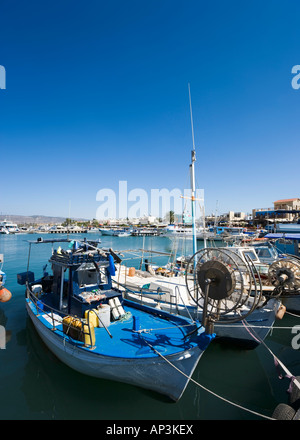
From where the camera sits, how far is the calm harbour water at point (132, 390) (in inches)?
287

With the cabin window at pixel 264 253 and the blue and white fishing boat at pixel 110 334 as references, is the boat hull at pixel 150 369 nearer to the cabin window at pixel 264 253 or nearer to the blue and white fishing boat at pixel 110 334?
the blue and white fishing boat at pixel 110 334

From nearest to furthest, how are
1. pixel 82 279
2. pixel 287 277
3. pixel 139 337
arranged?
pixel 139 337 < pixel 287 277 < pixel 82 279

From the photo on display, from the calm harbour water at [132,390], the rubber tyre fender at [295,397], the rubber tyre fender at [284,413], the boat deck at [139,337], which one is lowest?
the calm harbour water at [132,390]

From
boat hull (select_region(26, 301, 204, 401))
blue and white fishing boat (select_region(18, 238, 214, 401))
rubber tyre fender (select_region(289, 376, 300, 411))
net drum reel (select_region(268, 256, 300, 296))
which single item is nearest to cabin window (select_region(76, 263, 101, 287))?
blue and white fishing boat (select_region(18, 238, 214, 401))

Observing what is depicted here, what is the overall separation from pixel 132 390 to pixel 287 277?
8.64 m

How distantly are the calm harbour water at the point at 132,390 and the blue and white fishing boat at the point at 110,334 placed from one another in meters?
0.57

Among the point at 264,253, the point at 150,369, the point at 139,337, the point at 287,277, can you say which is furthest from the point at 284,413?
the point at 264,253

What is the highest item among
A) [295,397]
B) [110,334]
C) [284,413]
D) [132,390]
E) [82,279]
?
[82,279]

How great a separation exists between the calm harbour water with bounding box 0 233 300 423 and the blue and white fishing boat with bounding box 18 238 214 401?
0.57 metres

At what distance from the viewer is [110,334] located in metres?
8.44

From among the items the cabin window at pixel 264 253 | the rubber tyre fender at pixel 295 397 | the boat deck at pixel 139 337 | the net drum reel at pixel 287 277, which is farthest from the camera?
the cabin window at pixel 264 253

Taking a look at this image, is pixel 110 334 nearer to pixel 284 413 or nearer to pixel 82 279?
pixel 82 279

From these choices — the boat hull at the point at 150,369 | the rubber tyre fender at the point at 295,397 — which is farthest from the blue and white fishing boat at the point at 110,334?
the rubber tyre fender at the point at 295,397

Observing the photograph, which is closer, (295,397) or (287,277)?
(295,397)
